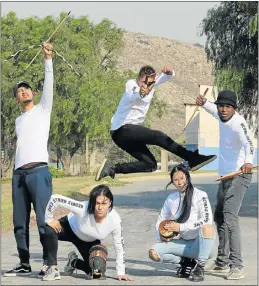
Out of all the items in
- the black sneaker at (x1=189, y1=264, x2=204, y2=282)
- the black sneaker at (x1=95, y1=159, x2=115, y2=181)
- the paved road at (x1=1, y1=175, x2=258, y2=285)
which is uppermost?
the black sneaker at (x1=95, y1=159, x2=115, y2=181)

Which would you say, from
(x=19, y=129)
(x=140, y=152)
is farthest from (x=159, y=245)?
(x=19, y=129)

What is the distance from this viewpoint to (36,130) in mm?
9266

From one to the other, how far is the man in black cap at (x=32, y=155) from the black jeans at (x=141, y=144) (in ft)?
2.82

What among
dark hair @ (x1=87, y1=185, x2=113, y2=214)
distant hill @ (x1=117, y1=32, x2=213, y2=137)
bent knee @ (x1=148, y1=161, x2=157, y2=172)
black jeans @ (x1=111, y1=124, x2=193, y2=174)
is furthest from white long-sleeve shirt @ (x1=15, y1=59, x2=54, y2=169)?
distant hill @ (x1=117, y1=32, x2=213, y2=137)

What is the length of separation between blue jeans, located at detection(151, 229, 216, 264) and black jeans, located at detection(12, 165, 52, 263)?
53.5 inches

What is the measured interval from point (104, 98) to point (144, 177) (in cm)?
531

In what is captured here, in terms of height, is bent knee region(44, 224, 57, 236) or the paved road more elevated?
bent knee region(44, 224, 57, 236)

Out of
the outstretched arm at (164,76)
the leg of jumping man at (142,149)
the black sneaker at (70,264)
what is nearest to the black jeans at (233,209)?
the leg of jumping man at (142,149)

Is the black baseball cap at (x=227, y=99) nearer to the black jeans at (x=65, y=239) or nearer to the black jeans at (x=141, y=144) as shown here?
the black jeans at (x=141, y=144)

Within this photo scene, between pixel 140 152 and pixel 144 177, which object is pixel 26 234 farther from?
pixel 144 177

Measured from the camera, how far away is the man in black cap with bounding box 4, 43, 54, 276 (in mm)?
9258

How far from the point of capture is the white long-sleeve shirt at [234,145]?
9.56 m

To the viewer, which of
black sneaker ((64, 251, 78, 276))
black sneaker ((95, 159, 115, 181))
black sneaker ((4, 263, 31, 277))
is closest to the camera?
black sneaker ((4, 263, 31, 277))

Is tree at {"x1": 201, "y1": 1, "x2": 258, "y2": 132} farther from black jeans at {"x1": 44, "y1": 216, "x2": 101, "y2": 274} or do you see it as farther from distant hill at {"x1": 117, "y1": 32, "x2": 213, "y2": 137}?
distant hill at {"x1": 117, "y1": 32, "x2": 213, "y2": 137}
